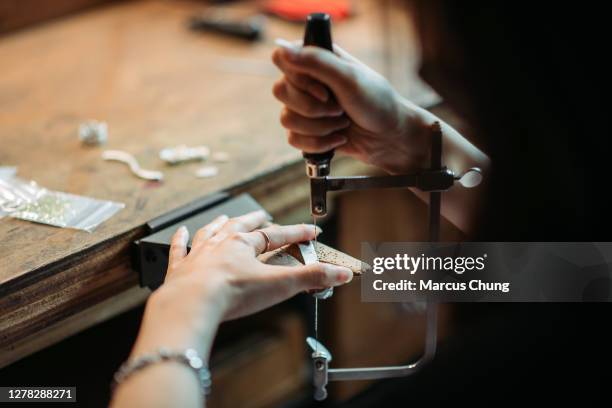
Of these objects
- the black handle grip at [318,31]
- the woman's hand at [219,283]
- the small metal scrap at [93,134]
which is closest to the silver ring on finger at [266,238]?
the woman's hand at [219,283]

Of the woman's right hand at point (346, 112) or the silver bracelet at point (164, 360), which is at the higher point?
the woman's right hand at point (346, 112)

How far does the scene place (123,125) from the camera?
3.80ft

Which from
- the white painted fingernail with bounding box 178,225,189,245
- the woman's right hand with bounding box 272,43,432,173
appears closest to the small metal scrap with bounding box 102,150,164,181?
the white painted fingernail with bounding box 178,225,189,245

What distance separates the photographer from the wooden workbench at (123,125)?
823 millimetres

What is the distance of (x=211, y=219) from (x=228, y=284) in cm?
23

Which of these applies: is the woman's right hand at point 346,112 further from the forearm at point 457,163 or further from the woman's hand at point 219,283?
the woman's hand at point 219,283

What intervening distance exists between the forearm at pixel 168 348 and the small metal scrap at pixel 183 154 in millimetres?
414

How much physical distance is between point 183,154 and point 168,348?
483 millimetres

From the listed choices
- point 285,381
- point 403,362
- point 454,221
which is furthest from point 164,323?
point 403,362

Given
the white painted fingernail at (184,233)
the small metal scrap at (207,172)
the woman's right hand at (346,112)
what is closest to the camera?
the woman's right hand at (346,112)

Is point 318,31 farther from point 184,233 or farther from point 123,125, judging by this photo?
point 123,125

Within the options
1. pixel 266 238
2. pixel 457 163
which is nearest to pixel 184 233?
pixel 266 238

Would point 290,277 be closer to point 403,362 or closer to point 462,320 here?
point 462,320

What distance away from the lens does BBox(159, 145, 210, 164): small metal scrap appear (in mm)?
1030
